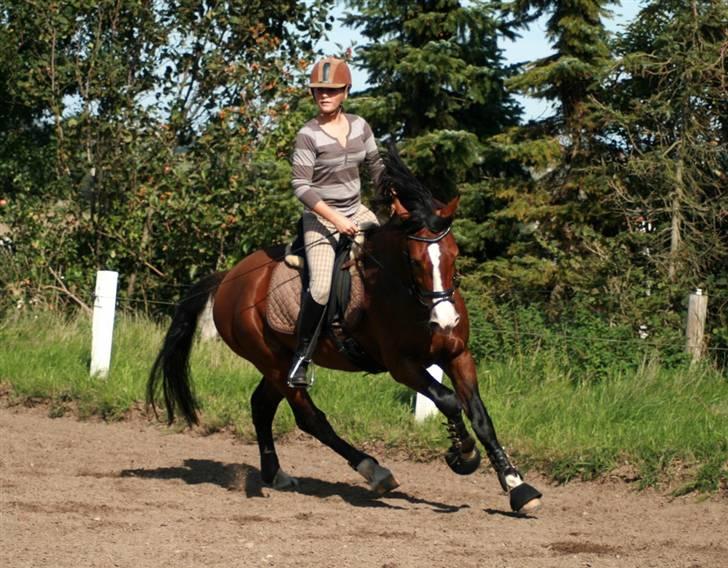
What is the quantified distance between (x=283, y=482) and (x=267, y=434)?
18.4 inches

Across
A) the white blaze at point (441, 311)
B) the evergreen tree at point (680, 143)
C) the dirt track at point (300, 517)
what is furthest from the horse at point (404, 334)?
the evergreen tree at point (680, 143)

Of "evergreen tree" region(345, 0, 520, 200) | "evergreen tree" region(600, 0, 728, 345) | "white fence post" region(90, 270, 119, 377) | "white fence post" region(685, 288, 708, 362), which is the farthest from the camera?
"evergreen tree" region(345, 0, 520, 200)

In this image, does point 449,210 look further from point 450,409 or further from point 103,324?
point 103,324

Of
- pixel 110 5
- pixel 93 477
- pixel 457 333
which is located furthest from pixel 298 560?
pixel 110 5

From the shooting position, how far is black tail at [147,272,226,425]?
31.5 feet

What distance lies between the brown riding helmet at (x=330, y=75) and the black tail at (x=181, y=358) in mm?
2306

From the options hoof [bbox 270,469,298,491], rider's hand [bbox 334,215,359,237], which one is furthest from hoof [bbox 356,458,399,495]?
rider's hand [bbox 334,215,359,237]

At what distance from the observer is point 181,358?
9.66 m

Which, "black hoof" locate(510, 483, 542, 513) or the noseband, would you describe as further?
"black hoof" locate(510, 483, 542, 513)

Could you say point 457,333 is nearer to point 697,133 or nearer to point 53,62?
point 697,133

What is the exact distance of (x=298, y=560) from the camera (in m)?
5.97

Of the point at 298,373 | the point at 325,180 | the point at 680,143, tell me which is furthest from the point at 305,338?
the point at 680,143

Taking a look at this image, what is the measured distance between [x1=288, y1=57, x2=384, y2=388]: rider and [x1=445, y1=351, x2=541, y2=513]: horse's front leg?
3.47ft

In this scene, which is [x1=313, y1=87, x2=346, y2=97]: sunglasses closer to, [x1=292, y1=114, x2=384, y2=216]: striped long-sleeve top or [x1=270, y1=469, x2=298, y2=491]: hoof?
[x1=292, y1=114, x2=384, y2=216]: striped long-sleeve top
